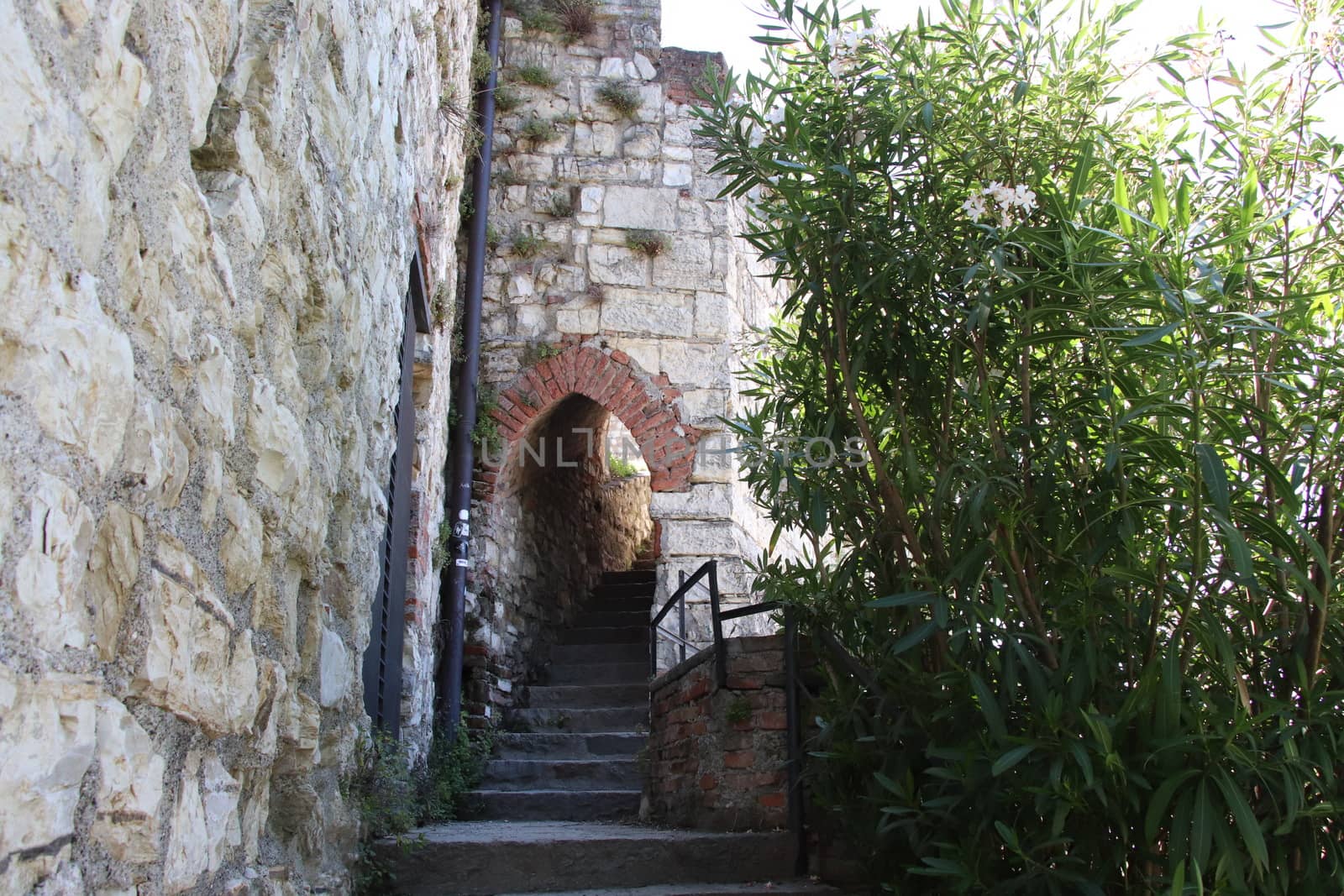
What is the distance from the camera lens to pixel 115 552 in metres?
1.42

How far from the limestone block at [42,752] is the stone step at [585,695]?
5.09 metres

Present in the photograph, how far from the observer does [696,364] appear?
6.65m

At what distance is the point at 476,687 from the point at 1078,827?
4.04 meters

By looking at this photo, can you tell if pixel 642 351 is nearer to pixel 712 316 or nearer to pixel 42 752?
pixel 712 316

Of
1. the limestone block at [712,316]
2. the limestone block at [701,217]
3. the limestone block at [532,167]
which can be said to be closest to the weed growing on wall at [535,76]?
the limestone block at [532,167]

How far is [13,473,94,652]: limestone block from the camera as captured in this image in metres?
1.20

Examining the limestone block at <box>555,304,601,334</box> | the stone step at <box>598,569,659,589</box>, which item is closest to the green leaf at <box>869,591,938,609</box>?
the limestone block at <box>555,304,601,334</box>

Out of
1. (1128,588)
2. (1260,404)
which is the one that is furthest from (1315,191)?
(1128,588)

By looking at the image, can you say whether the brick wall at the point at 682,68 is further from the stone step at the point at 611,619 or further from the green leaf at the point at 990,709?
the green leaf at the point at 990,709

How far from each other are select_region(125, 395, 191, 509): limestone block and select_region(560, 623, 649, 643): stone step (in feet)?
18.3

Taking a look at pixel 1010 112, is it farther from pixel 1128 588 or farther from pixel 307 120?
pixel 307 120

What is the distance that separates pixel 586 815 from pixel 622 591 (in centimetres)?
329

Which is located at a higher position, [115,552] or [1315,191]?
[1315,191]

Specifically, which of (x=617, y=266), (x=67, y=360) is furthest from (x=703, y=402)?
(x=67, y=360)
